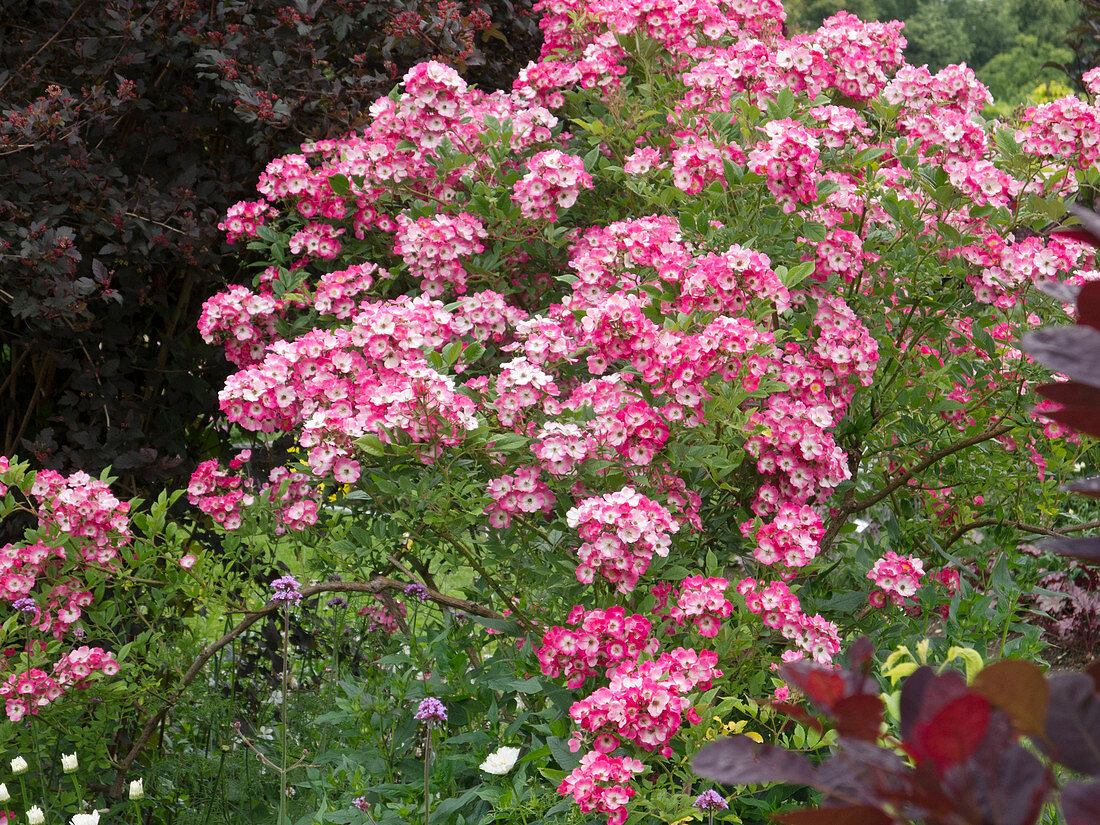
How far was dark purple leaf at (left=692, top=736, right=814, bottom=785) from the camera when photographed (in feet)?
2.09

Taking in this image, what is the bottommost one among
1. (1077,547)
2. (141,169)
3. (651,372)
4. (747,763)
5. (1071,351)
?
(651,372)

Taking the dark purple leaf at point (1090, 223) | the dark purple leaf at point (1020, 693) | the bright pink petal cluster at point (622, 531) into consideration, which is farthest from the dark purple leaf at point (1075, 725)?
the bright pink petal cluster at point (622, 531)

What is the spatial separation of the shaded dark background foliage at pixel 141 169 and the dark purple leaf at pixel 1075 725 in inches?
110

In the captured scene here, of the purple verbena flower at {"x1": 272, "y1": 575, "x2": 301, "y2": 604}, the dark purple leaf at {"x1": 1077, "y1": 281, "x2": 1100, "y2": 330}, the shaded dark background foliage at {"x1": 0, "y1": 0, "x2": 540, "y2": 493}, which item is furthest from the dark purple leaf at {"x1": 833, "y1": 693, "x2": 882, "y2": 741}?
the shaded dark background foliage at {"x1": 0, "y1": 0, "x2": 540, "y2": 493}

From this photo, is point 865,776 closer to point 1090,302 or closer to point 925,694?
point 925,694

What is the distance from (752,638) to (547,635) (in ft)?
1.51

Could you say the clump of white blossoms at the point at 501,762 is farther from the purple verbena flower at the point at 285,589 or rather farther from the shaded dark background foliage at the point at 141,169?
the shaded dark background foliage at the point at 141,169

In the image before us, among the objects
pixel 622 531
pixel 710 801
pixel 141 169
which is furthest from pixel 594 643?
pixel 141 169

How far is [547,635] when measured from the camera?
7.11 feet

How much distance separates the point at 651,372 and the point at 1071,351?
66.2 inches

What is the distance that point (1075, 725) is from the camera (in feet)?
1.98

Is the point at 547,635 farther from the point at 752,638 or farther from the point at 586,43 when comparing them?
the point at 586,43

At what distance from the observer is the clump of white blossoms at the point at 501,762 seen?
6.81 feet

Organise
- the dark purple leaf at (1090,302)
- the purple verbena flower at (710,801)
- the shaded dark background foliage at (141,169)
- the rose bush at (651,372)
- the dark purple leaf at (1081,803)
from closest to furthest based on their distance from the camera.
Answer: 1. the dark purple leaf at (1081,803)
2. the dark purple leaf at (1090,302)
3. the purple verbena flower at (710,801)
4. the rose bush at (651,372)
5. the shaded dark background foliage at (141,169)
